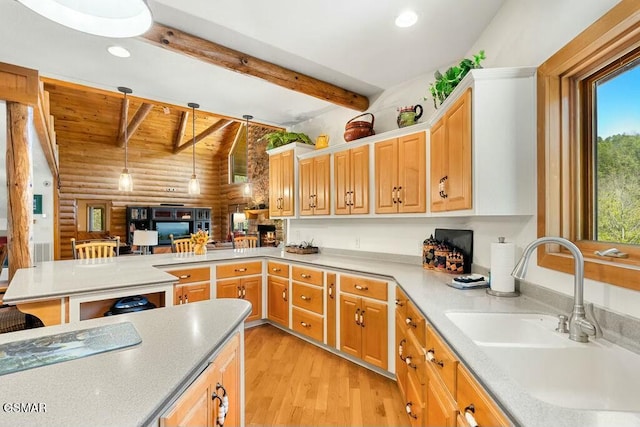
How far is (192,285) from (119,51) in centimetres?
222

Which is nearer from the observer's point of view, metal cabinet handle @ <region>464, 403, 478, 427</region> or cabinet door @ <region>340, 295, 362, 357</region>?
metal cabinet handle @ <region>464, 403, 478, 427</region>

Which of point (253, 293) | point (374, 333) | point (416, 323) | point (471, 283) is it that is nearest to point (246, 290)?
point (253, 293)

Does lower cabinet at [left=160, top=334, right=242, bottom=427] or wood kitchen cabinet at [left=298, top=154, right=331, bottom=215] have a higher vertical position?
wood kitchen cabinet at [left=298, top=154, right=331, bottom=215]

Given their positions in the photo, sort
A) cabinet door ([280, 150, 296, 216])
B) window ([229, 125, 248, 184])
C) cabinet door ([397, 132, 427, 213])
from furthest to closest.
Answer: window ([229, 125, 248, 184]) < cabinet door ([280, 150, 296, 216]) < cabinet door ([397, 132, 427, 213])

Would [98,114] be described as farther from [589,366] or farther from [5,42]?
[589,366]

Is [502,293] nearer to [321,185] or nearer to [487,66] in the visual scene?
[487,66]

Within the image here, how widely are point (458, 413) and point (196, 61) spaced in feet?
9.93

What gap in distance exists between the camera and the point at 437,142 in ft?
7.45

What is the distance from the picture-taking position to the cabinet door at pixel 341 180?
10.6 ft

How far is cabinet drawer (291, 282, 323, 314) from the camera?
10.1 feet

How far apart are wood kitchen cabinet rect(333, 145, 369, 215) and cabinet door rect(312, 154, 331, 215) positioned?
0.12m

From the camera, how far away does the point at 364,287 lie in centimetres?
262

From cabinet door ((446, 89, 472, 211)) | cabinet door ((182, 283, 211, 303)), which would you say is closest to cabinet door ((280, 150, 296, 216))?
cabinet door ((182, 283, 211, 303))

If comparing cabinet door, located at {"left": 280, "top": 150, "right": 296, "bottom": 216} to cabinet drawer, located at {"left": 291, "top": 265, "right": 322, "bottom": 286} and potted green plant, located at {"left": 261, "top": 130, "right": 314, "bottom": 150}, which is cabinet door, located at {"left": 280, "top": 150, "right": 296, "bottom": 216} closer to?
potted green plant, located at {"left": 261, "top": 130, "right": 314, "bottom": 150}
